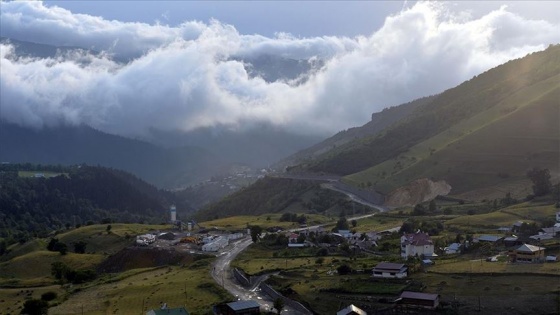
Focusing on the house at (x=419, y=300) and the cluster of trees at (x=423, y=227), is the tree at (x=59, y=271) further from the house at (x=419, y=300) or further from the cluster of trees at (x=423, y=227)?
the house at (x=419, y=300)

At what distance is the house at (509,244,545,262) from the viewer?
66.5 meters

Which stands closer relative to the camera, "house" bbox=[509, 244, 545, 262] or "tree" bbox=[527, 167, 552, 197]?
"house" bbox=[509, 244, 545, 262]

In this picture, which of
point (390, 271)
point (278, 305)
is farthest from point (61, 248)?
point (390, 271)

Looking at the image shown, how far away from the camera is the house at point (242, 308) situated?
2162 inches

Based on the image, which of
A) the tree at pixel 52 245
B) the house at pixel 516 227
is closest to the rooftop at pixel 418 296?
the house at pixel 516 227

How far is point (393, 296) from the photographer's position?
190ft

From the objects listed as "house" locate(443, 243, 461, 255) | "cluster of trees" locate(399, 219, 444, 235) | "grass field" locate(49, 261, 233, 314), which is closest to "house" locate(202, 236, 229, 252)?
"grass field" locate(49, 261, 233, 314)

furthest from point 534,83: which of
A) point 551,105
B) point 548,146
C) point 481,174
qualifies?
point 481,174

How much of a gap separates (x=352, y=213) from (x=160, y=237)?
151ft

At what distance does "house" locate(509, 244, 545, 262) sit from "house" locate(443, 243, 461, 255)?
30.9 feet

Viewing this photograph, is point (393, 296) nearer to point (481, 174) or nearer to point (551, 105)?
point (481, 174)

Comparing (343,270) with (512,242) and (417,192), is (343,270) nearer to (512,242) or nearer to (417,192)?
(512,242)

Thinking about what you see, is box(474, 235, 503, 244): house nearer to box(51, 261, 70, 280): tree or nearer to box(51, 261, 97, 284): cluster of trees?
box(51, 261, 97, 284): cluster of trees

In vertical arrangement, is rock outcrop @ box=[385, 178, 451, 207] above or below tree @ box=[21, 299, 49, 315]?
above
